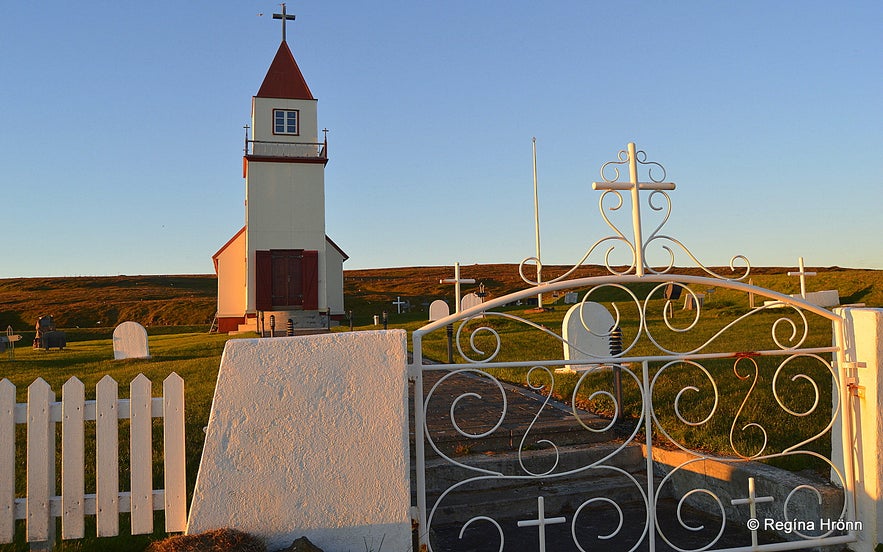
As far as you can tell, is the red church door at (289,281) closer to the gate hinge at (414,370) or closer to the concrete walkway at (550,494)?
the concrete walkway at (550,494)

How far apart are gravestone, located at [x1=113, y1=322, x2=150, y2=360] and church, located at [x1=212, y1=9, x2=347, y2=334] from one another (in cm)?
911

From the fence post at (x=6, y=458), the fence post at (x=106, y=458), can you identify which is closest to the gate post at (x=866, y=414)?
the fence post at (x=106, y=458)

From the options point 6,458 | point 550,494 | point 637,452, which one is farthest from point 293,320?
point 6,458

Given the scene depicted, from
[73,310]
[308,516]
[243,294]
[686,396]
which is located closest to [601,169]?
[308,516]

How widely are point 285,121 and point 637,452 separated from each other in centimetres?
2197

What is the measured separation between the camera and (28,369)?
1298 centimetres

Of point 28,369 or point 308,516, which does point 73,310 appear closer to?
point 28,369

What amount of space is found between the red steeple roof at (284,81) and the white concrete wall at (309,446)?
76.0ft

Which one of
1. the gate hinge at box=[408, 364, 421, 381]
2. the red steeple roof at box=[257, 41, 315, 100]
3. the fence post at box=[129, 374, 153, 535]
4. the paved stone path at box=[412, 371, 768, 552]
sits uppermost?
the red steeple roof at box=[257, 41, 315, 100]

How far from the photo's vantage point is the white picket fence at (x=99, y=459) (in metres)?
3.42

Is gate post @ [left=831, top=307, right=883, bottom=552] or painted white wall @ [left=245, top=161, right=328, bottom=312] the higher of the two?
painted white wall @ [left=245, top=161, right=328, bottom=312]

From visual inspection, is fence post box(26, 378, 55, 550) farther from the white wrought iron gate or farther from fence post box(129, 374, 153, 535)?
the white wrought iron gate

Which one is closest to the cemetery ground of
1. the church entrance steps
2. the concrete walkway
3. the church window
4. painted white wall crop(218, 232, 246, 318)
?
the concrete walkway

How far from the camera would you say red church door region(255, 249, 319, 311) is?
23.6 meters
